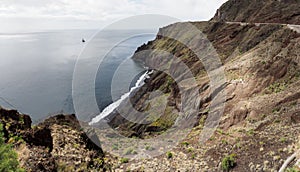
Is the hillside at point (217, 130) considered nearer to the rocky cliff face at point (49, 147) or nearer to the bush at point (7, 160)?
the rocky cliff face at point (49, 147)

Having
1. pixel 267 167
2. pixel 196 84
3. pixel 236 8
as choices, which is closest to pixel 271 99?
pixel 267 167

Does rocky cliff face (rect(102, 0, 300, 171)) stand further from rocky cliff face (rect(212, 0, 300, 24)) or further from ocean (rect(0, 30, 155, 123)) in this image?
ocean (rect(0, 30, 155, 123))

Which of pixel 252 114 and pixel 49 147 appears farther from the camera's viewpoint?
pixel 252 114

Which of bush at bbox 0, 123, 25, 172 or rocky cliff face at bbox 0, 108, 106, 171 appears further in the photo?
rocky cliff face at bbox 0, 108, 106, 171

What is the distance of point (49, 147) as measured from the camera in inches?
562

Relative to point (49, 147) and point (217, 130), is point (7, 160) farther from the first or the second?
point (217, 130)

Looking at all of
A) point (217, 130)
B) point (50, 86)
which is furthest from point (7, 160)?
Answer: point (50, 86)

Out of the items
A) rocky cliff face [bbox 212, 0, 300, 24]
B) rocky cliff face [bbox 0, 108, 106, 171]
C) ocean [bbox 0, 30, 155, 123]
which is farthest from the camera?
ocean [bbox 0, 30, 155, 123]

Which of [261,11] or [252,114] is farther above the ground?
[261,11]

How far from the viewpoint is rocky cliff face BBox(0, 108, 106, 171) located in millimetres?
12383

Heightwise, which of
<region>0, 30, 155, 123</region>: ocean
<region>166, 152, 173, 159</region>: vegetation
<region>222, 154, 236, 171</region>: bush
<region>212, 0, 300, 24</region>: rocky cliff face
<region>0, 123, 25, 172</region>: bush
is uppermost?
<region>212, 0, 300, 24</region>: rocky cliff face

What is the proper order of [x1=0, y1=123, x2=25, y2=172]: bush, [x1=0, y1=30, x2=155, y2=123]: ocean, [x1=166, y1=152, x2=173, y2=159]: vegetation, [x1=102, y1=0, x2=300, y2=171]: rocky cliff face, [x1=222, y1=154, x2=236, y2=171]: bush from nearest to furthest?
[x1=0, y1=123, x2=25, y2=172]: bush < [x1=222, y1=154, x2=236, y2=171]: bush < [x1=102, y1=0, x2=300, y2=171]: rocky cliff face < [x1=166, y1=152, x2=173, y2=159]: vegetation < [x1=0, y1=30, x2=155, y2=123]: ocean

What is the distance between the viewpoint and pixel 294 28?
34.4 m

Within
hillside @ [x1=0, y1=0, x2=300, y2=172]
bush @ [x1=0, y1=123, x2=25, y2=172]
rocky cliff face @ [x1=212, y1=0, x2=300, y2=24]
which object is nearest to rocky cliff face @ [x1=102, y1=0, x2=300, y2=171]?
hillside @ [x1=0, y1=0, x2=300, y2=172]
